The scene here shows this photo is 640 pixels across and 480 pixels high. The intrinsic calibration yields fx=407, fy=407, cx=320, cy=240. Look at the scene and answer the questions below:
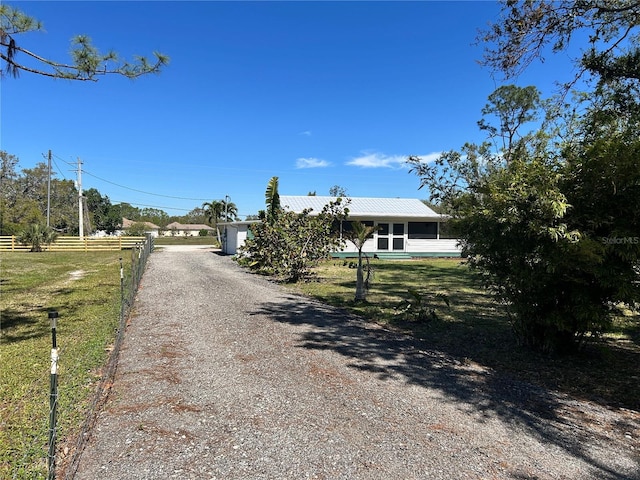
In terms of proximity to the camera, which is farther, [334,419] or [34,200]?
[34,200]

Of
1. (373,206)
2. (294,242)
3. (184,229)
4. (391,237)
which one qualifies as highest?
(373,206)

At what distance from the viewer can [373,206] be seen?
25.4 meters

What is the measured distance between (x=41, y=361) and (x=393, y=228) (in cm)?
2112

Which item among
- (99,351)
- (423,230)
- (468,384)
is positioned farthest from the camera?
(423,230)

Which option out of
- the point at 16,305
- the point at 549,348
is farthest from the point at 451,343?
the point at 16,305

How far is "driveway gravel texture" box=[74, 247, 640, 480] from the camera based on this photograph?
284cm

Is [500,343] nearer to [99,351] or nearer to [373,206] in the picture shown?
[99,351]

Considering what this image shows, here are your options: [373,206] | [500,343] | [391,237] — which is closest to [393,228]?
[391,237]

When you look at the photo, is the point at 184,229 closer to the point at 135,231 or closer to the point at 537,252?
the point at 135,231

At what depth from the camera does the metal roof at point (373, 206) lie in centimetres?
2397

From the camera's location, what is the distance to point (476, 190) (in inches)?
232

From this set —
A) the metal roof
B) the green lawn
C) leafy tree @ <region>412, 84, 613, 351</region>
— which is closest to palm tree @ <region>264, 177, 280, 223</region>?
the metal roof

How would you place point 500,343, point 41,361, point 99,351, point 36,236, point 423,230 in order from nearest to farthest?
1. point 41,361
2. point 99,351
3. point 500,343
4. point 423,230
5. point 36,236

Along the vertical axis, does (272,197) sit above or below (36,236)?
above
